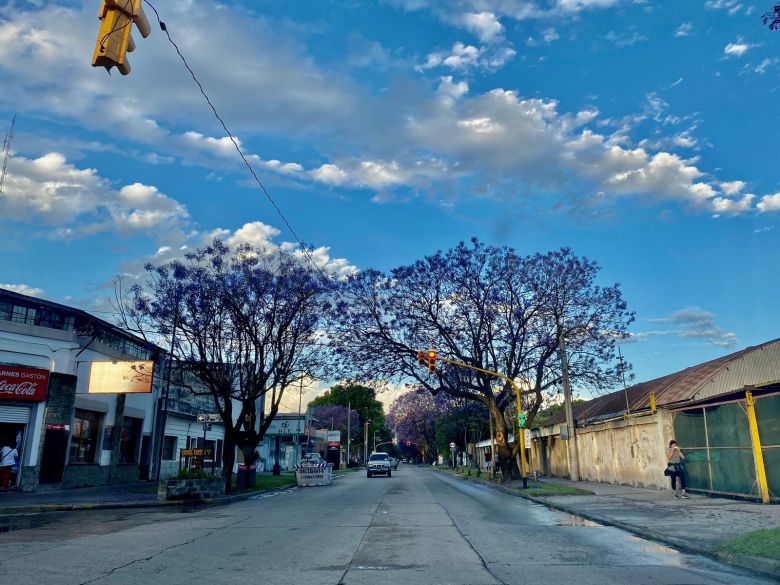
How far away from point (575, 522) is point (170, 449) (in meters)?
31.7

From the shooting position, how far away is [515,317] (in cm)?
3041

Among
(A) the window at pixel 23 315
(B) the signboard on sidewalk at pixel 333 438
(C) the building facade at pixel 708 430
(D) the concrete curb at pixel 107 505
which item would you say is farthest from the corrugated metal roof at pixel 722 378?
(B) the signboard on sidewalk at pixel 333 438

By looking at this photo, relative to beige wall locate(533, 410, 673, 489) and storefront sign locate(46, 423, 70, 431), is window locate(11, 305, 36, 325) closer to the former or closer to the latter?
storefront sign locate(46, 423, 70, 431)

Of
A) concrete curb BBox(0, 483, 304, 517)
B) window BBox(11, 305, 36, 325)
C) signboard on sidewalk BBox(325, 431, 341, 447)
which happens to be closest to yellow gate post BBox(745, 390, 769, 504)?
concrete curb BBox(0, 483, 304, 517)

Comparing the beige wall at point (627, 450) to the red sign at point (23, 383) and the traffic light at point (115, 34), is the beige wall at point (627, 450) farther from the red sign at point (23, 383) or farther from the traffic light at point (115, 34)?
the red sign at point (23, 383)

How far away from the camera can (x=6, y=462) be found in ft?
70.7

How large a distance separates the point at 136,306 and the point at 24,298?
13.6 feet

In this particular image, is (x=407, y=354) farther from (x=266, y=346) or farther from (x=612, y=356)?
(x=612, y=356)

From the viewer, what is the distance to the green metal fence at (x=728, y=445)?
51.5ft

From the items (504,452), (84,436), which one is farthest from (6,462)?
(504,452)

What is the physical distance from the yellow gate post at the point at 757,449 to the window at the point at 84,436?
83.1 ft

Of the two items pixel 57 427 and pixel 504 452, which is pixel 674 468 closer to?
pixel 504 452

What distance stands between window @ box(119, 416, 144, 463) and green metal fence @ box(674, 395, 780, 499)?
25662mm

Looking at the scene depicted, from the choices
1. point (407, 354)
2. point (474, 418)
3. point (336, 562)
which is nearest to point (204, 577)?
point (336, 562)
